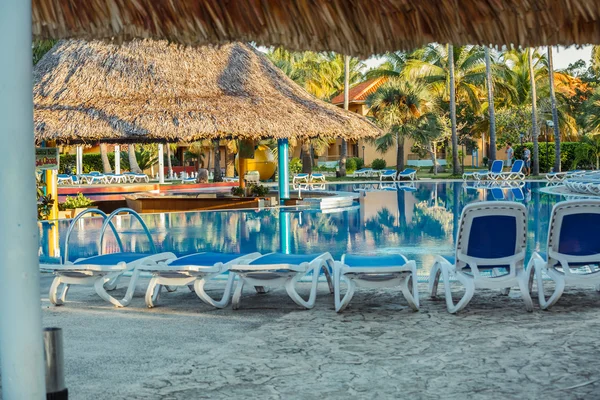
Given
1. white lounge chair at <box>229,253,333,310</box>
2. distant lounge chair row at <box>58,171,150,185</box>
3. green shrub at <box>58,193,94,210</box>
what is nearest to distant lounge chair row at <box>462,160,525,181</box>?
distant lounge chair row at <box>58,171,150,185</box>

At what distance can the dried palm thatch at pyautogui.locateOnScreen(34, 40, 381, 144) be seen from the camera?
13945mm

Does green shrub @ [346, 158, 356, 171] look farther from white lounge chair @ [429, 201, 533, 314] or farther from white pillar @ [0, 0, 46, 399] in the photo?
white pillar @ [0, 0, 46, 399]

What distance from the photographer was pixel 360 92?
48375mm

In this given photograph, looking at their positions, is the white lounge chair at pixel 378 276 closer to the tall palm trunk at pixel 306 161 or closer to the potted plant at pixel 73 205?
the potted plant at pixel 73 205

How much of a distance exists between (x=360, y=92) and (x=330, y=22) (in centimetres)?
4531

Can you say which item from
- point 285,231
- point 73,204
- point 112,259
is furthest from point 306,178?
point 112,259

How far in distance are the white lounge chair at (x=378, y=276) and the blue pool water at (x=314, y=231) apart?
3.06m

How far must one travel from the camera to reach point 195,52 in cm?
1542

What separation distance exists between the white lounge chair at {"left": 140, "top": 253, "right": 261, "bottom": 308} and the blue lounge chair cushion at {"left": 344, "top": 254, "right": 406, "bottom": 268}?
2.71ft

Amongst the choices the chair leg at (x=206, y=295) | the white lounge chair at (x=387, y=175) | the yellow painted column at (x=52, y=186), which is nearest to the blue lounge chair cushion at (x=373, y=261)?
the chair leg at (x=206, y=295)

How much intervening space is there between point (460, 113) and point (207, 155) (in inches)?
596

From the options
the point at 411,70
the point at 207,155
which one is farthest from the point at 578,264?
the point at 207,155

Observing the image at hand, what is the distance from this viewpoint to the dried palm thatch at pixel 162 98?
1395cm

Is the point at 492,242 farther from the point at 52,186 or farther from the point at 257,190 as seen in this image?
the point at 257,190
